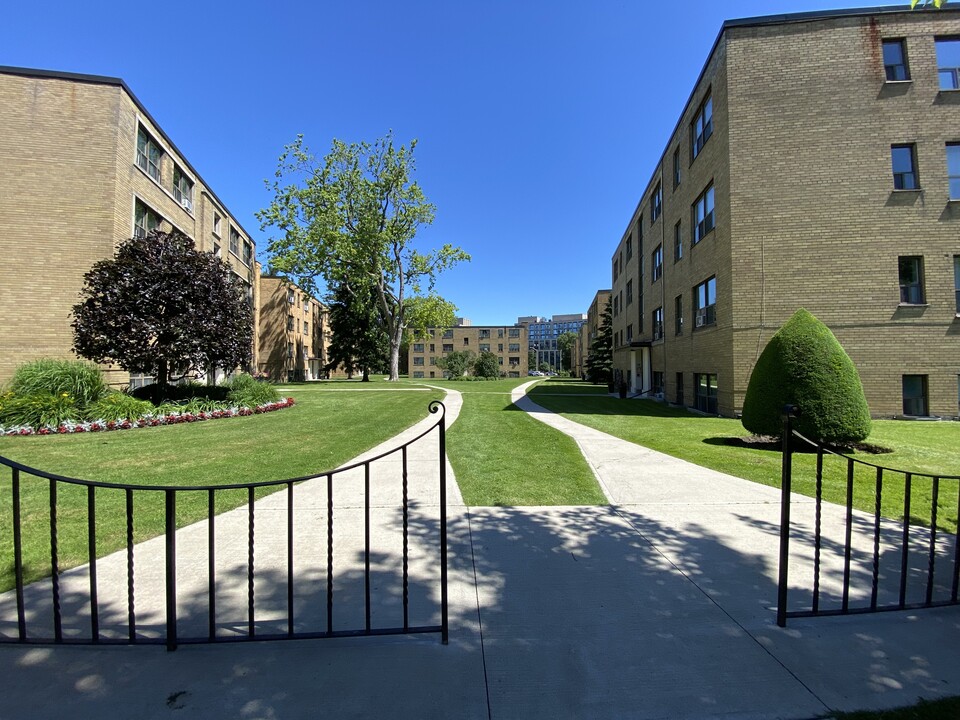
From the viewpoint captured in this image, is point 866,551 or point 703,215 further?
point 703,215

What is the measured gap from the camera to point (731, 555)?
372cm

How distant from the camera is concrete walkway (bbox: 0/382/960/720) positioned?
2088mm

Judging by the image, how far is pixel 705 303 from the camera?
15.8 meters

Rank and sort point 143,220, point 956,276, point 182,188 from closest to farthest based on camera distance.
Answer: point 956,276 → point 143,220 → point 182,188

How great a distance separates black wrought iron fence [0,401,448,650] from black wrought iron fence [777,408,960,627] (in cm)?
235

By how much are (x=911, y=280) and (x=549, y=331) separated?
6214 inches

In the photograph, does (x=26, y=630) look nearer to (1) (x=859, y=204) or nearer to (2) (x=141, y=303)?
(2) (x=141, y=303)

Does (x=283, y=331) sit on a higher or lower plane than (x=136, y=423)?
higher

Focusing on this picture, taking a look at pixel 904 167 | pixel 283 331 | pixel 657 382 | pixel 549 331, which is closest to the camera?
pixel 904 167

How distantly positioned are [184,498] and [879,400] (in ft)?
55.5

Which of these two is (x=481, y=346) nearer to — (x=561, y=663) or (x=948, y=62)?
(x=948, y=62)

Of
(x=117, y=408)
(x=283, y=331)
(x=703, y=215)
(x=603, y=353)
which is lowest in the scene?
(x=117, y=408)

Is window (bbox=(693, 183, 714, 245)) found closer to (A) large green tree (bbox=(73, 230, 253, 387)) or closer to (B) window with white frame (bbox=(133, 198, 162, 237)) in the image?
(A) large green tree (bbox=(73, 230, 253, 387))

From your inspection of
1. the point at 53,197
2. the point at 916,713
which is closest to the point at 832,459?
the point at 916,713
